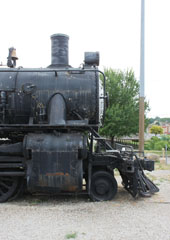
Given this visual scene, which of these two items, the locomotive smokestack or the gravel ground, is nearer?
the gravel ground

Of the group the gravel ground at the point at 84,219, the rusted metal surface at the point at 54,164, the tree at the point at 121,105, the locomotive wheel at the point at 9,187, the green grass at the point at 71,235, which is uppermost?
the tree at the point at 121,105

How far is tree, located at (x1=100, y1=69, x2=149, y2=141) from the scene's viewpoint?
21.2 metres

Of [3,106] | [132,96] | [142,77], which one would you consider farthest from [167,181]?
[132,96]

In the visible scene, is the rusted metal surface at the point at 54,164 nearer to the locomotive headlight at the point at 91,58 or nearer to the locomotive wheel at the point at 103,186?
the locomotive wheel at the point at 103,186

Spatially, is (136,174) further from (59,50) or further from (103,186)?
(59,50)

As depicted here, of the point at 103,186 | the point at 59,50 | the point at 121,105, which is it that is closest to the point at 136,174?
the point at 103,186

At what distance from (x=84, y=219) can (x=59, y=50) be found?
15.3ft

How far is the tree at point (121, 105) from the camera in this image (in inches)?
836

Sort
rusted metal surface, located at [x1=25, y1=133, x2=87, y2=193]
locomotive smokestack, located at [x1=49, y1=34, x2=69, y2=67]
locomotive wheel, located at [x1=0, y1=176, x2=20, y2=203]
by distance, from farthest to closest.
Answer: locomotive smokestack, located at [x1=49, y1=34, x2=69, y2=67] < locomotive wheel, located at [x1=0, y1=176, x2=20, y2=203] < rusted metal surface, located at [x1=25, y1=133, x2=87, y2=193]

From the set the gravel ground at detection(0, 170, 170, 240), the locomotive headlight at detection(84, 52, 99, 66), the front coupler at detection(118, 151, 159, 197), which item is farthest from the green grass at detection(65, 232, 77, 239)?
the locomotive headlight at detection(84, 52, 99, 66)

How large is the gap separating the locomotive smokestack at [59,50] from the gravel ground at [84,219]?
366 centimetres

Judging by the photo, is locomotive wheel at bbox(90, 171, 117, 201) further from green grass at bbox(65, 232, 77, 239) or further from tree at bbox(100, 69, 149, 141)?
tree at bbox(100, 69, 149, 141)

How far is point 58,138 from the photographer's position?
21.5 ft

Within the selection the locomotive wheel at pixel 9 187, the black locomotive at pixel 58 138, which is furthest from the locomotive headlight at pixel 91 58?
the locomotive wheel at pixel 9 187
